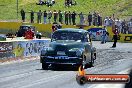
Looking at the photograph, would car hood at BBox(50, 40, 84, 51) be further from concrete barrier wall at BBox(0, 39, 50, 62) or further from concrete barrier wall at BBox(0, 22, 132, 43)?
concrete barrier wall at BBox(0, 22, 132, 43)

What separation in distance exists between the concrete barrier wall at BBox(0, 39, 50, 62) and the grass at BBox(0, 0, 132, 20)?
25.9m

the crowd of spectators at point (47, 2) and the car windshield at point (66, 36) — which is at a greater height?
the crowd of spectators at point (47, 2)

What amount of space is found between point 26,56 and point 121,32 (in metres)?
21.8

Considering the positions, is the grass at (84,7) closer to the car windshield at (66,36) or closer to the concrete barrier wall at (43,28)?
the concrete barrier wall at (43,28)

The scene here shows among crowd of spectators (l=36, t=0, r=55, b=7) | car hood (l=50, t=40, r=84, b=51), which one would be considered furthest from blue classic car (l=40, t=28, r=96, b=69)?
crowd of spectators (l=36, t=0, r=55, b=7)

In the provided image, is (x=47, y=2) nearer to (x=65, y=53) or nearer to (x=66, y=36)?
(x=66, y=36)

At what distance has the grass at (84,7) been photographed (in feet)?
189

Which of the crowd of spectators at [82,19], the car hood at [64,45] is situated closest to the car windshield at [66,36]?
the car hood at [64,45]

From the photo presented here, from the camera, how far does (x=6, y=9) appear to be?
197 ft

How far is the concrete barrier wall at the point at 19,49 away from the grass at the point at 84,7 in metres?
25.9

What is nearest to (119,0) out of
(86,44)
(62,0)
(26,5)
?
(62,0)

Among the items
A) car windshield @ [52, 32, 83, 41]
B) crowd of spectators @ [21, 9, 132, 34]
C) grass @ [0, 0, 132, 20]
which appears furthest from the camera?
grass @ [0, 0, 132, 20]

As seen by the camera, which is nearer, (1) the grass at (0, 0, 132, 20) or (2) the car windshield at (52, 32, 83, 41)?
(2) the car windshield at (52, 32, 83, 41)

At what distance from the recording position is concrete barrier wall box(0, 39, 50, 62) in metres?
24.9
